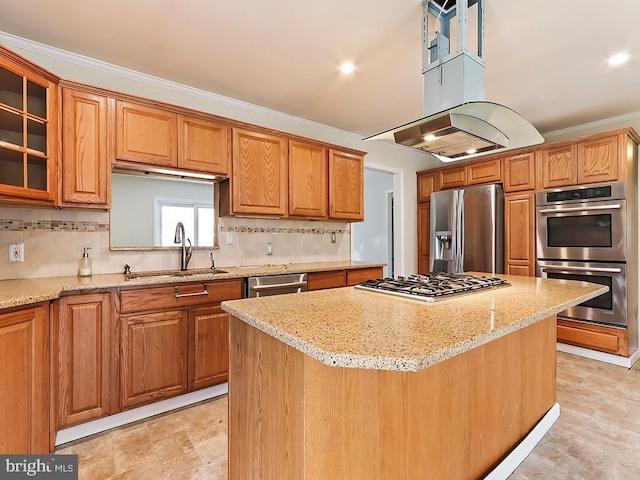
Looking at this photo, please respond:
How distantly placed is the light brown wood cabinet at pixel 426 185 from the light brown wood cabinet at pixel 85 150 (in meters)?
3.71

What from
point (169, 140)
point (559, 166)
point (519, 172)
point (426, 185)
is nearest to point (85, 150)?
point (169, 140)

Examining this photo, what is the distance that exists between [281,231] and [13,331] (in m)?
2.26

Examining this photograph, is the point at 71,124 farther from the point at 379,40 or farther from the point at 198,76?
the point at 379,40

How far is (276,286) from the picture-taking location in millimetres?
2666

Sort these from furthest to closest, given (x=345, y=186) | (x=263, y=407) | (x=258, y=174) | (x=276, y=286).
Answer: (x=345, y=186) → (x=258, y=174) → (x=276, y=286) → (x=263, y=407)

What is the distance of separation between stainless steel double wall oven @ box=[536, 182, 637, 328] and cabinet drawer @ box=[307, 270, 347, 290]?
6.88 ft

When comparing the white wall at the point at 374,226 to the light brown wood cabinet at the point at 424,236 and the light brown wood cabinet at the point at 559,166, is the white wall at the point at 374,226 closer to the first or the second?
the light brown wood cabinet at the point at 424,236

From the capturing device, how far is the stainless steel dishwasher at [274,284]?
8.39 feet

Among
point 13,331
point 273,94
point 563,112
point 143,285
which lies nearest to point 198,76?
point 273,94

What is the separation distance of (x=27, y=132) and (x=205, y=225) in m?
1.35

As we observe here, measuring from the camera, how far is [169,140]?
2.49 metres

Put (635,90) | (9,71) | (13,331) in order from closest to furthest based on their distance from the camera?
(13,331) < (9,71) < (635,90)

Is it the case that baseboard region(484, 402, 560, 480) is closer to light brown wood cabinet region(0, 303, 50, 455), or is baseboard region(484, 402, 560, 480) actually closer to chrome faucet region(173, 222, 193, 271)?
light brown wood cabinet region(0, 303, 50, 455)

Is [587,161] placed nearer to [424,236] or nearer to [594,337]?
[594,337]
